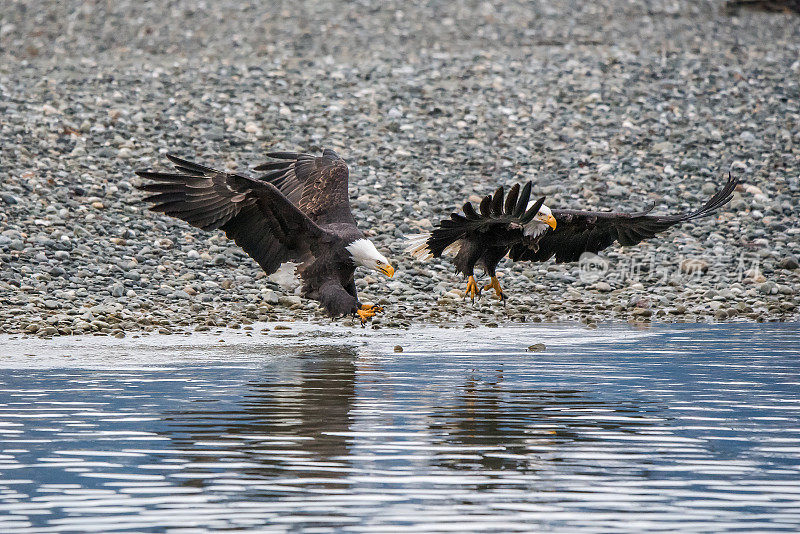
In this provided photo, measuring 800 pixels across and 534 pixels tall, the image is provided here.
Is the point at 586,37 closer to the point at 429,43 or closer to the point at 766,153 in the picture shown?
the point at 429,43

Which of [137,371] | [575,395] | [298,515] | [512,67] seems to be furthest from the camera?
[512,67]

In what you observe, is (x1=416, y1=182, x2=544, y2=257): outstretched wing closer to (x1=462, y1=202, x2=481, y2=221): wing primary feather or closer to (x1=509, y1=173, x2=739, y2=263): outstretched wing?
(x1=462, y1=202, x2=481, y2=221): wing primary feather

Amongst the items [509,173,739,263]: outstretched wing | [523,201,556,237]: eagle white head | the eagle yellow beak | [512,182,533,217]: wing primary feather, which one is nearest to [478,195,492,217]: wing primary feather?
[512,182,533,217]: wing primary feather

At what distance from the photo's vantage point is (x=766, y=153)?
1606 centimetres

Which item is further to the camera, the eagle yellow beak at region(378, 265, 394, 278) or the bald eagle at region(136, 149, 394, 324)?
the eagle yellow beak at region(378, 265, 394, 278)

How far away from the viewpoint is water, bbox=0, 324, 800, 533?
448cm

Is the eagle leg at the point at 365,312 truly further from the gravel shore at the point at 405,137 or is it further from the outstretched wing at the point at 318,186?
the gravel shore at the point at 405,137


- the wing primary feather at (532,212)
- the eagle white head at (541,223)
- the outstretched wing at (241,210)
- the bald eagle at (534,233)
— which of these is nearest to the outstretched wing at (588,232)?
the bald eagle at (534,233)

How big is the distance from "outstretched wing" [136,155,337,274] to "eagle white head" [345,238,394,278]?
18 cm

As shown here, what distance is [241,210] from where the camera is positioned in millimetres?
8742

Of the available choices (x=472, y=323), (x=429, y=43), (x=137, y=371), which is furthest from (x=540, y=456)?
(x=429, y=43)

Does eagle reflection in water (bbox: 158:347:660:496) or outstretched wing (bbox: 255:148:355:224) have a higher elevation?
outstretched wing (bbox: 255:148:355:224)

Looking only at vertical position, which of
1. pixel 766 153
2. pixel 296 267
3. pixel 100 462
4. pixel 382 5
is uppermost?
pixel 382 5

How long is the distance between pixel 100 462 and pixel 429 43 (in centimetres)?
1630
